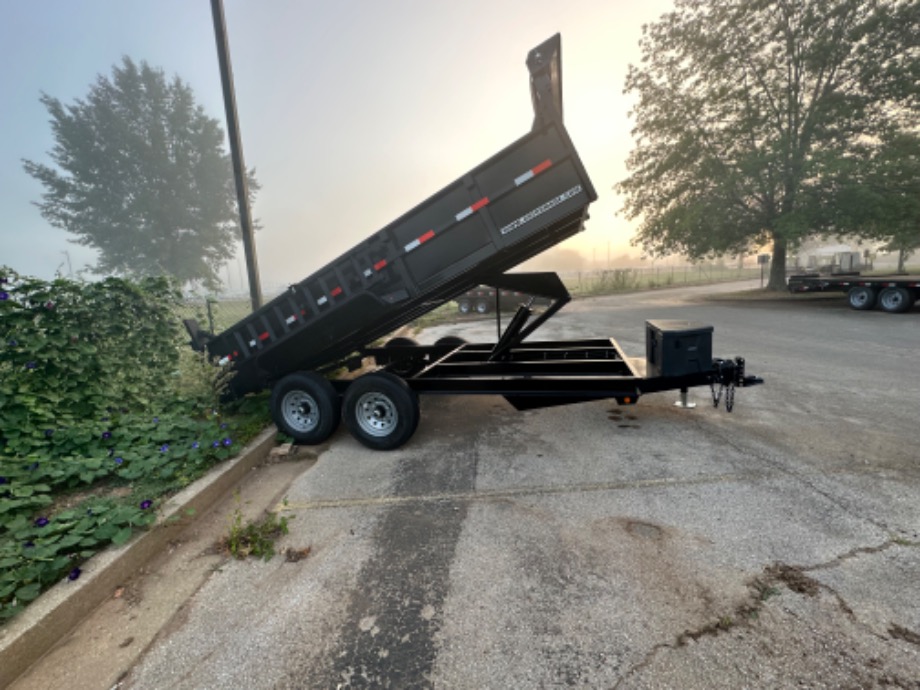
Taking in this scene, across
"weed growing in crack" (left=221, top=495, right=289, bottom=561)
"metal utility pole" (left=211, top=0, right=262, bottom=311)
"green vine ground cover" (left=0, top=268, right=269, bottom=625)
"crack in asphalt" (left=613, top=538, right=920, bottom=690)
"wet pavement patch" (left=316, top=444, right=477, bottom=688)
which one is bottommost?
"crack in asphalt" (left=613, top=538, right=920, bottom=690)

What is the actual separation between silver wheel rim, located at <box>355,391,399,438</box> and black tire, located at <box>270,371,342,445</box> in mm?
388

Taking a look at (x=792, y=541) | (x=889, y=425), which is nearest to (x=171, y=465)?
(x=792, y=541)

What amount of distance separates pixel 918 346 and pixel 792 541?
9.16 m

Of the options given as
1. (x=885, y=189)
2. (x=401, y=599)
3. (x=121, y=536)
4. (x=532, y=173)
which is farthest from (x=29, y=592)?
(x=885, y=189)

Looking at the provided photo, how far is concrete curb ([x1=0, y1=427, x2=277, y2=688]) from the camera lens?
6.68 ft

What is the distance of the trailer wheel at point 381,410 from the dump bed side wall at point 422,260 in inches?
28.8

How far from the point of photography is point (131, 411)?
477 centimetres

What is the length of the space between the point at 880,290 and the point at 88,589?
19898 millimetres

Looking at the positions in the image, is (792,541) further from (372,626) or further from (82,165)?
(82,165)

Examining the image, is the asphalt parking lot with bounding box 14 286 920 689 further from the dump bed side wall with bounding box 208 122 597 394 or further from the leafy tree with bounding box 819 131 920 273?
the leafy tree with bounding box 819 131 920 273

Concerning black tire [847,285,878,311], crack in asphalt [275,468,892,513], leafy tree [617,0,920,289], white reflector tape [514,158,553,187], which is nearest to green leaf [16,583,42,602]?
crack in asphalt [275,468,892,513]

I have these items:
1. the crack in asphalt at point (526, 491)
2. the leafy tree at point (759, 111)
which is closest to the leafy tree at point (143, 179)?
the leafy tree at point (759, 111)

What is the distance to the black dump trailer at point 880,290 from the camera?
12805 millimetres

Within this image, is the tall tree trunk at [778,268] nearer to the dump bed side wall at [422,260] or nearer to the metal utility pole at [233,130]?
the dump bed side wall at [422,260]
